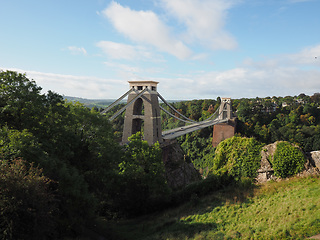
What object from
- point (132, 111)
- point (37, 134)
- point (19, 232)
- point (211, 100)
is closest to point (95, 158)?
point (37, 134)

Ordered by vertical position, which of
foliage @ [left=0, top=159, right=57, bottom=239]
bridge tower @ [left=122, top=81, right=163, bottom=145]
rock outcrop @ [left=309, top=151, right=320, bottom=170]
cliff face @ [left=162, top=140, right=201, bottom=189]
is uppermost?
bridge tower @ [left=122, top=81, right=163, bottom=145]

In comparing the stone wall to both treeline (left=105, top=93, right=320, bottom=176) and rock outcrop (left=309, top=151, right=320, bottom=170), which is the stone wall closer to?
treeline (left=105, top=93, right=320, bottom=176)

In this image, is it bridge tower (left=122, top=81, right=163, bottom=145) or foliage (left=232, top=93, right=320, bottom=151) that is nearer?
bridge tower (left=122, top=81, right=163, bottom=145)

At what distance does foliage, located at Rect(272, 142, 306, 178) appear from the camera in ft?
36.6

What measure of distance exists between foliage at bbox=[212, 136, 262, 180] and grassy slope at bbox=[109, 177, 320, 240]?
118 cm

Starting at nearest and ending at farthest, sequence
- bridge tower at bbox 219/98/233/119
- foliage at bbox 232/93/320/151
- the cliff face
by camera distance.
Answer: the cliff face → foliage at bbox 232/93/320/151 → bridge tower at bbox 219/98/233/119

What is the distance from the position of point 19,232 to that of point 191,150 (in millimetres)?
48209

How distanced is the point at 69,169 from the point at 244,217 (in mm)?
7648

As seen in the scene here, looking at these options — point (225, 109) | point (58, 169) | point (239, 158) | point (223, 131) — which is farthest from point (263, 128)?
point (58, 169)

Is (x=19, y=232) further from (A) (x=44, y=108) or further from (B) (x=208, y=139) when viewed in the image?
(B) (x=208, y=139)

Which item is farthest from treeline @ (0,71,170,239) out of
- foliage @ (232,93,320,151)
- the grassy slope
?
foliage @ (232,93,320,151)

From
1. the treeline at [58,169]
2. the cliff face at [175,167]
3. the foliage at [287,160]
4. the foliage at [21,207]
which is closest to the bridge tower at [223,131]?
the cliff face at [175,167]

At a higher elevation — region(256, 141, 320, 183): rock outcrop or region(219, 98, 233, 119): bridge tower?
region(219, 98, 233, 119): bridge tower

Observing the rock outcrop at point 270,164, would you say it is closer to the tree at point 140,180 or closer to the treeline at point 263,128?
the tree at point 140,180
